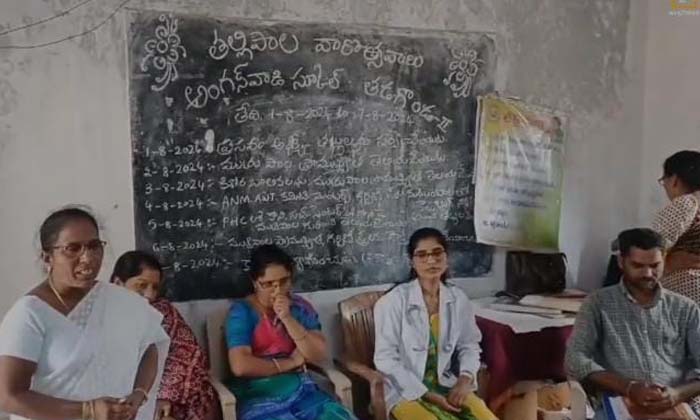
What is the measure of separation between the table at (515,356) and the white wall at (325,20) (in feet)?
1.74

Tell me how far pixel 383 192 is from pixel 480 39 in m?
0.91

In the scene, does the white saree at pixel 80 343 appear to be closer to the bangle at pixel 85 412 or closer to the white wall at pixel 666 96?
the bangle at pixel 85 412

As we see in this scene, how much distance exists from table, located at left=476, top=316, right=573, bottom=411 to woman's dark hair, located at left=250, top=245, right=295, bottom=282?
38.6 inches

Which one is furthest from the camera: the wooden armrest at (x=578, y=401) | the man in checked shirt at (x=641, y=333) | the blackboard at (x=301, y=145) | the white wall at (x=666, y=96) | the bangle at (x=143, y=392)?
the white wall at (x=666, y=96)

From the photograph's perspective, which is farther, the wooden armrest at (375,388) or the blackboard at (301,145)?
the blackboard at (301,145)

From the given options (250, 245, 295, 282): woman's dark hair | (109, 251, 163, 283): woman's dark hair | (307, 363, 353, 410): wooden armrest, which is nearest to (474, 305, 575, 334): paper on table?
(307, 363, 353, 410): wooden armrest

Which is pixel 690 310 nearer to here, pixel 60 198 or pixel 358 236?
pixel 358 236

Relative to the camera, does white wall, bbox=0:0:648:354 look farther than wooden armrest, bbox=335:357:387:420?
No

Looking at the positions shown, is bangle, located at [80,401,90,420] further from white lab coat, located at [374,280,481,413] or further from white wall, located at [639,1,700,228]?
white wall, located at [639,1,700,228]

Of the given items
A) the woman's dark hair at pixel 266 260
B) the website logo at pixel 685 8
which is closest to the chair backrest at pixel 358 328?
the woman's dark hair at pixel 266 260

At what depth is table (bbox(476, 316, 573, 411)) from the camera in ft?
11.6

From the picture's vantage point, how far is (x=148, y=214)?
10.8ft

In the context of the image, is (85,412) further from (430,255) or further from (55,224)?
(430,255)

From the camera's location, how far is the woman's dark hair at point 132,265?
3029mm
